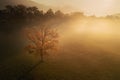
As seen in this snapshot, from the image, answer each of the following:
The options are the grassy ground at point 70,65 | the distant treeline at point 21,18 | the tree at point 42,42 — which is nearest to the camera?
the grassy ground at point 70,65

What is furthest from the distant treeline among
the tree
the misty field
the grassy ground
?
the tree

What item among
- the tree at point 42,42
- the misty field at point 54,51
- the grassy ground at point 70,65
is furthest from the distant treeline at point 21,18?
the tree at point 42,42

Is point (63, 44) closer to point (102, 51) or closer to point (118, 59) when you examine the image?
point (102, 51)

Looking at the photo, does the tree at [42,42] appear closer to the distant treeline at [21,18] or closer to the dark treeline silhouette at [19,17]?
the distant treeline at [21,18]

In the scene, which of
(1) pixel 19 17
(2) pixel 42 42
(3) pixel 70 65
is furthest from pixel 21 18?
(3) pixel 70 65

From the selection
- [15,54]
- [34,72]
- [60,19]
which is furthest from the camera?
[60,19]

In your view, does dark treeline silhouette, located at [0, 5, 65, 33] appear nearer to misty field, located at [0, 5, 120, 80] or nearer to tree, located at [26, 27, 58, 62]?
misty field, located at [0, 5, 120, 80]

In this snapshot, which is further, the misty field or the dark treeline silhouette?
the dark treeline silhouette

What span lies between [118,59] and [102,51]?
1271cm

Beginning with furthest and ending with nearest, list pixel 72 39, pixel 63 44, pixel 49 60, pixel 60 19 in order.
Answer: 1. pixel 60 19
2. pixel 72 39
3. pixel 63 44
4. pixel 49 60

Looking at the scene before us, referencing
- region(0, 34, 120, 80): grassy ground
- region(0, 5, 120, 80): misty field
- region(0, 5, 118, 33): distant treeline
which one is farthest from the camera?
region(0, 5, 118, 33): distant treeline

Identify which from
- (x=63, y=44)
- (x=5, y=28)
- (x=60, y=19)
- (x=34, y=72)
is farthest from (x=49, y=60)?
(x=60, y=19)

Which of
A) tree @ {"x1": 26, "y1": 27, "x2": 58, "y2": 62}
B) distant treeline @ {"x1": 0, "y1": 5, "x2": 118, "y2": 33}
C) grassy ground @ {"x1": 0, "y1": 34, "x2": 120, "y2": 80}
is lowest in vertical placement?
grassy ground @ {"x1": 0, "y1": 34, "x2": 120, "y2": 80}

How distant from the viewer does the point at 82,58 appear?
307 feet
